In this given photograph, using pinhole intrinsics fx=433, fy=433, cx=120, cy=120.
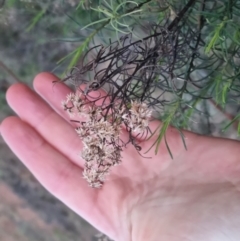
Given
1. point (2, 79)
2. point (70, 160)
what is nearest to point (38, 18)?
point (2, 79)

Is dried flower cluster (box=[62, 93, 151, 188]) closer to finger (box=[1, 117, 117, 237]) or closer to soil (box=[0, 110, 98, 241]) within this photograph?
finger (box=[1, 117, 117, 237])

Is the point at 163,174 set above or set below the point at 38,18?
below

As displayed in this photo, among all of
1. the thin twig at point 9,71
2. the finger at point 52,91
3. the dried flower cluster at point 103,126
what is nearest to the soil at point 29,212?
the thin twig at point 9,71

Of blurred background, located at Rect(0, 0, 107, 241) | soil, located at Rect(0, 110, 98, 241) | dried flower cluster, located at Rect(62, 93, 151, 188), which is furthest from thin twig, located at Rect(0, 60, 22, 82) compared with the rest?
dried flower cluster, located at Rect(62, 93, 151, 188)

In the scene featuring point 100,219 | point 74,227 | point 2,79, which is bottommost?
point 74,227

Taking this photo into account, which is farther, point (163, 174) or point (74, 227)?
point (74, 227)

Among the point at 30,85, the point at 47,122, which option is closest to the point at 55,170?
the point at 47,122

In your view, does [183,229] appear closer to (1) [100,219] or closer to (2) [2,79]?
(1) [100,219]
